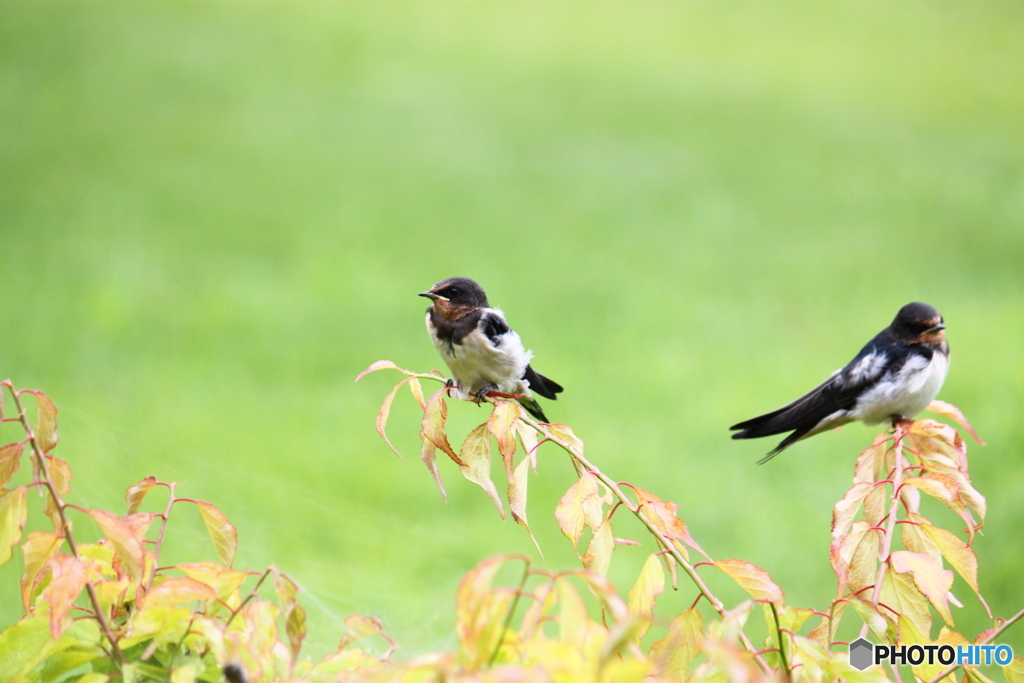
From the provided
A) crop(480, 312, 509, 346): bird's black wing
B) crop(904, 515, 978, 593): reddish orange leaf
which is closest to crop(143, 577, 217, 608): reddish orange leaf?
crop(904, 515, 978, 593): reddish orange leaf

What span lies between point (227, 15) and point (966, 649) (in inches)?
392

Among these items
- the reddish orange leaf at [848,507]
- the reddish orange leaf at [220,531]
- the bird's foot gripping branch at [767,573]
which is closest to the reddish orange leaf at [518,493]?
the bird's foot gripping branch at [767,573]

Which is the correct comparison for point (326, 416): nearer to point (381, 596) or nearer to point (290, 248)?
point (381, 596)

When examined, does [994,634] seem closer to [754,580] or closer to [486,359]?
[754,580]

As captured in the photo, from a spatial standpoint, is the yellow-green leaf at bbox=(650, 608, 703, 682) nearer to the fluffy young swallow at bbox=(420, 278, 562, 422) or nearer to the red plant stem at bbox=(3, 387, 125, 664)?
the red plant stem at bbox=(3, 387, 125, 664)

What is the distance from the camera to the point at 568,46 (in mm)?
9781

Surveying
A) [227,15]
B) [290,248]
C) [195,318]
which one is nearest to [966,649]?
[195,318]

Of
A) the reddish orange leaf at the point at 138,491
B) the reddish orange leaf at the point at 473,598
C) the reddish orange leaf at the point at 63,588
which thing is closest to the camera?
the reddish orange leaf at the point at 473,598

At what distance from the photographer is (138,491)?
49.3 inches

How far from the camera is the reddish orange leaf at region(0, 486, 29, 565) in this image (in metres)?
1.07

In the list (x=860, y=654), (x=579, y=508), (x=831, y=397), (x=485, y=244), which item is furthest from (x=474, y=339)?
(x=485, y=244)

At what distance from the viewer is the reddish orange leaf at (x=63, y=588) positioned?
0.91 metres

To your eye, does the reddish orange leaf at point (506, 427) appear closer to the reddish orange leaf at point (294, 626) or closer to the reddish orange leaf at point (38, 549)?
the reddish orange leaf at point (294, 626)

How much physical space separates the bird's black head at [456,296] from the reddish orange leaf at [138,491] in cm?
117
